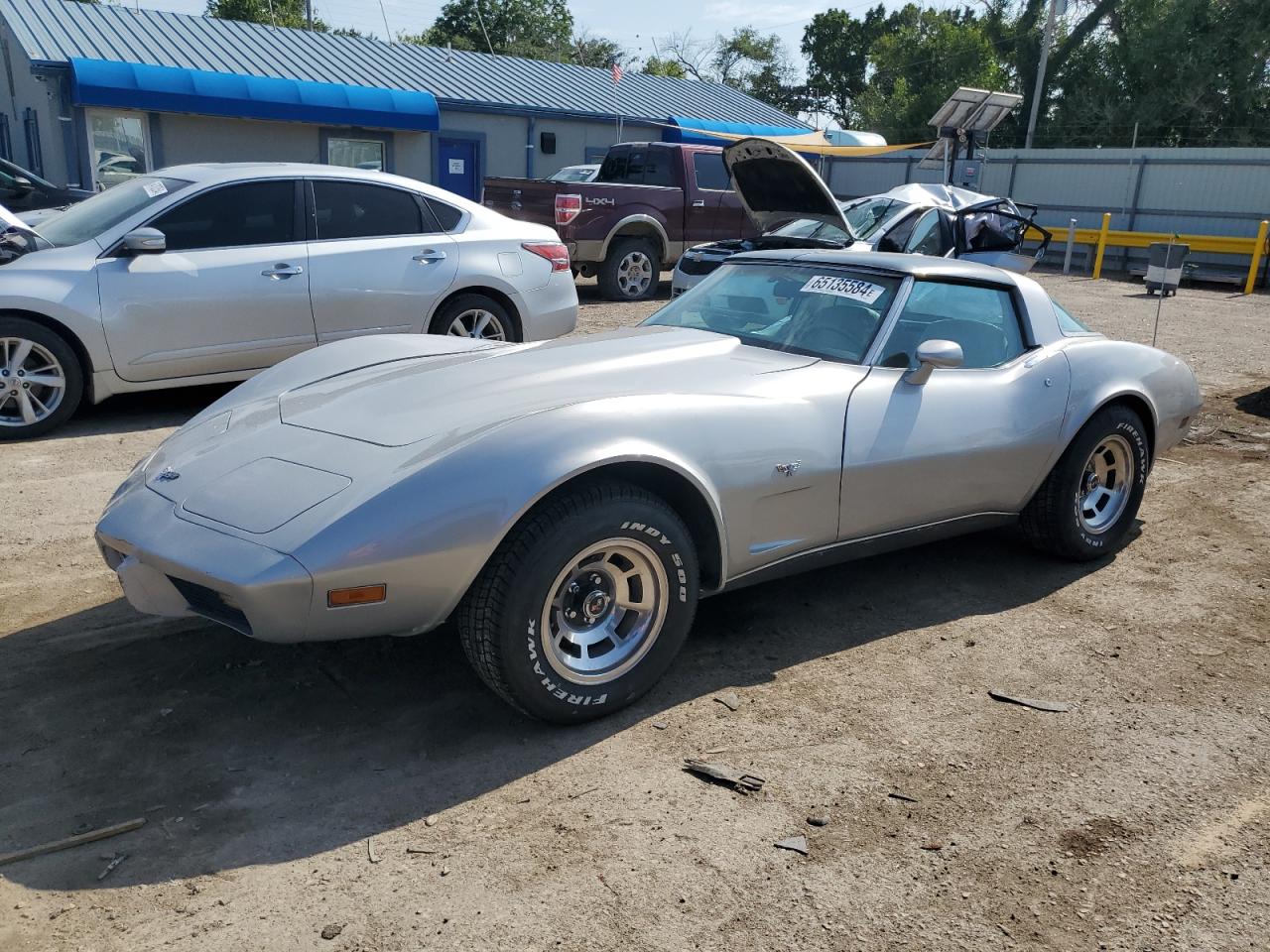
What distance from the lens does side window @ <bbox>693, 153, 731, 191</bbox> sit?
1438 cm

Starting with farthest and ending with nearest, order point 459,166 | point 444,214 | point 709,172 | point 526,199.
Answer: point 459,166 < point 709,172 < point 526,199 < point 444,214

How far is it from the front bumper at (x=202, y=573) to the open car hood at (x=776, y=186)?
5247 mm

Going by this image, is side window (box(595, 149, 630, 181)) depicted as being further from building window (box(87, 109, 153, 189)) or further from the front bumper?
the front bumper

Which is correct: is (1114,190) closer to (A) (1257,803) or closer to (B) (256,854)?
(A) (1257,803)

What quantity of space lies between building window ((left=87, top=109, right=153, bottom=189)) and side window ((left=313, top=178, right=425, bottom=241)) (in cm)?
1225

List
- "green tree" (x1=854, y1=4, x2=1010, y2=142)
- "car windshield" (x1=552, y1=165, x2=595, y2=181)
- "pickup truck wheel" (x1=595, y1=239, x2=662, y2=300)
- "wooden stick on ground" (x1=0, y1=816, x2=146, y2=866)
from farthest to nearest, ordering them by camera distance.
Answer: "green tree" (x1=854, y1=4, x2=1010, y2=142) → "car windshield" (x1=552, y1=165, x2=595, y2=181) → "pickup truck wheel" (x1=595, y1=239, x2=662, y2=300) → "wooden stick on ground" (x1=0, y1=816, x2=146, y2=866)

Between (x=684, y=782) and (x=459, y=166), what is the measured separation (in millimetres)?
21401

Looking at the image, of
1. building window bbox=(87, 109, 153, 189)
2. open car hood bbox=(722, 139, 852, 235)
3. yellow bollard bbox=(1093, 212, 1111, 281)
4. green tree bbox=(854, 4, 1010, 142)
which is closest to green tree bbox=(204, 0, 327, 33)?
green tree bbox=(854, 4, 1010, 142)

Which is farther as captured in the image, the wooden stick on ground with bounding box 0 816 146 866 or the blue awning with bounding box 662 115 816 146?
the blue awning with bounding box 662 115 816 146

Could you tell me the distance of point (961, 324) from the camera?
449cm

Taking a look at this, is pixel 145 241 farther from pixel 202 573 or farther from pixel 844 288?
pixel 844 288

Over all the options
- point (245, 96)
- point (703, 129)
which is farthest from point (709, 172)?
point (703, 129)

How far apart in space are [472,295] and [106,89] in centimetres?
1251

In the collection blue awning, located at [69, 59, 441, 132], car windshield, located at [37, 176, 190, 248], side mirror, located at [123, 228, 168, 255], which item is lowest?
side mirror, located at [123, 228, 168, 255]
